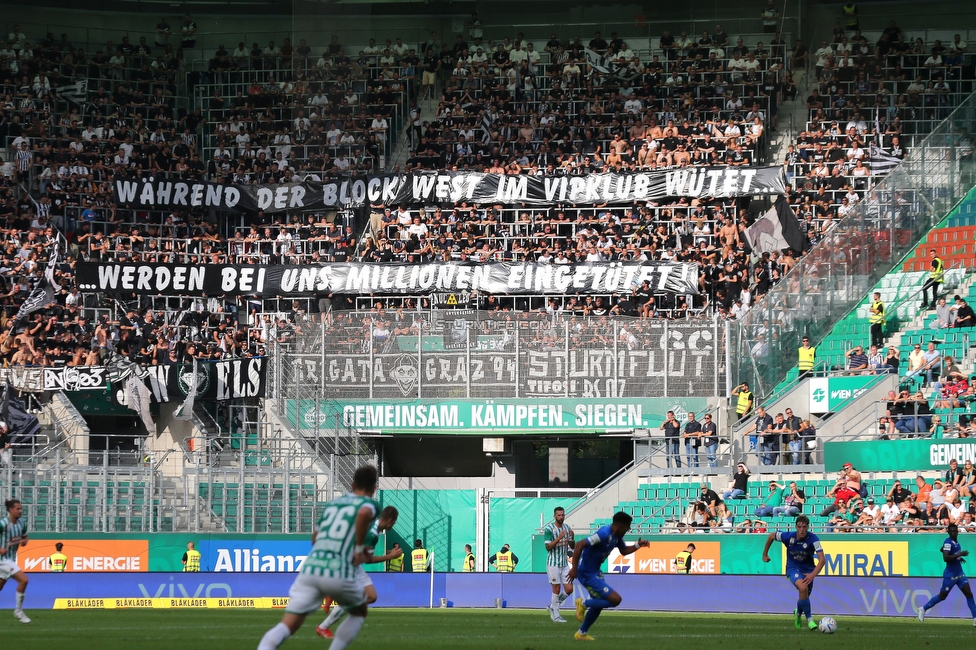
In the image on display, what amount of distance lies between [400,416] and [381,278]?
5.89 metres

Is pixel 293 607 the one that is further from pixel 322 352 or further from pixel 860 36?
pixel 860 36

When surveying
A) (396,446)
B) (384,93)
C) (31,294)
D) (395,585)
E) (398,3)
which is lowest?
(395,585)

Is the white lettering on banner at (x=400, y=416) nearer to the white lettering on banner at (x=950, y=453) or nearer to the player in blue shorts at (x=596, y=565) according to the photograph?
the white lettering on banner at (x=950, y=453)

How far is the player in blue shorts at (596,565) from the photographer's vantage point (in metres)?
17.0

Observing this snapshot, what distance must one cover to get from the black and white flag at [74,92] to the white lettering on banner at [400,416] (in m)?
18.0

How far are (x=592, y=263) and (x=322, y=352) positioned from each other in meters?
8.67

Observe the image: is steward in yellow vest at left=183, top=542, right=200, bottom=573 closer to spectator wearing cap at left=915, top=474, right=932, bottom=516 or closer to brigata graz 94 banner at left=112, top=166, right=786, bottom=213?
brigata graz 94 banner at left=112, top=166, right=786, bottom=213

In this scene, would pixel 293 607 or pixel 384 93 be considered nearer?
pixel 293 607

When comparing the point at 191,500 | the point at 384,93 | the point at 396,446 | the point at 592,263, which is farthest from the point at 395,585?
the point at 384,93

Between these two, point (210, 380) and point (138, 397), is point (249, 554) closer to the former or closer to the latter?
point (210, 380)

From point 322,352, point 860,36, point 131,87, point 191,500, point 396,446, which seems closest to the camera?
point 191,500

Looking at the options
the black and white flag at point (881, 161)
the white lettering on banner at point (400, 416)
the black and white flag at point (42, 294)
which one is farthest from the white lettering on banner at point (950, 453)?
the black and white flag at point (42, 294)

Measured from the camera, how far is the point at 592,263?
40.1 m

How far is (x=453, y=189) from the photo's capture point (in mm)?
43375
